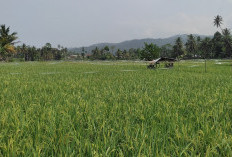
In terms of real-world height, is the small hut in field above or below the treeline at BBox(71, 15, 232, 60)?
below

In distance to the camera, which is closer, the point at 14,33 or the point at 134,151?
the point at 134,151

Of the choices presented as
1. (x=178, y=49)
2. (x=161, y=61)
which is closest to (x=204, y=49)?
(x=178, y=49)

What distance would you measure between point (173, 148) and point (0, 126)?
224cm

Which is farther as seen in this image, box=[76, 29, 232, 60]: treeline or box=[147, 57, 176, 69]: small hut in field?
box=[76, 29, 232, 60]: treeline

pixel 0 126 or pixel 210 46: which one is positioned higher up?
pixel 210 46

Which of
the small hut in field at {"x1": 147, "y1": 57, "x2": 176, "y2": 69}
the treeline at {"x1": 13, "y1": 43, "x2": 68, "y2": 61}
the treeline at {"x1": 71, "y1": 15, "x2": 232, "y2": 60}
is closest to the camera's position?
the small hut in field at {"x1": 147, "y1": 57, "x2": 176, "y2": 69}

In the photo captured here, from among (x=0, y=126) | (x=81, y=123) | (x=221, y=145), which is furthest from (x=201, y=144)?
(x=0, y=126)

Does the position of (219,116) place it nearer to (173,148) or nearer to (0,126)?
(173,148)

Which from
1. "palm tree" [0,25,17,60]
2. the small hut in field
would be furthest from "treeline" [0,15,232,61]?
the small hut in field

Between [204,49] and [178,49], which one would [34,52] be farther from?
[204,49]

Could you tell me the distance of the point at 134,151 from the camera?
5.91 feet

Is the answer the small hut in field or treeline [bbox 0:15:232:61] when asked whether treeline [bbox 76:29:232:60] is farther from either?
the small hut in field

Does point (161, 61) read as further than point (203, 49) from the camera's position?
No

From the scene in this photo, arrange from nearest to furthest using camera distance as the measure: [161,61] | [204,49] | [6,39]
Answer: [161,61] → [6,39] → [204,49]
